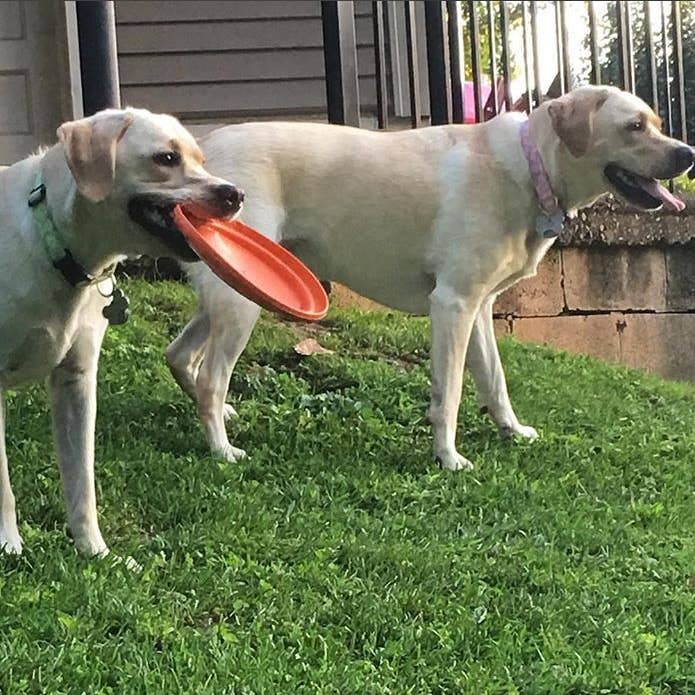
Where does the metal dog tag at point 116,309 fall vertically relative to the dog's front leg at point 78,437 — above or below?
above

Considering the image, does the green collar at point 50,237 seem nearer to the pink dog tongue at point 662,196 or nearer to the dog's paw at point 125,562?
the dog's paw at point 125,562

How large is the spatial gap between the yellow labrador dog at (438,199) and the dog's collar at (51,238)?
1.55 meters

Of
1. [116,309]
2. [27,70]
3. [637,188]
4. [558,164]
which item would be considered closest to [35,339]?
[116,309]

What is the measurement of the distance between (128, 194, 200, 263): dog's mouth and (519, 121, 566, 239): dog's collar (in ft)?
7.01

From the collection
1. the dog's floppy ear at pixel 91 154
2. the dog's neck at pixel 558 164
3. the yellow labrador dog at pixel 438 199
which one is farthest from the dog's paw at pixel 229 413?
the dog's floppy ear at pixel 91 154

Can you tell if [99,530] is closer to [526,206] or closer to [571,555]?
[571,555]

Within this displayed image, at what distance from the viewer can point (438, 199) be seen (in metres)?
5.09

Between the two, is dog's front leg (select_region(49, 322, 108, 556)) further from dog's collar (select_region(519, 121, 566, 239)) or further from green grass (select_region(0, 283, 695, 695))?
dog's collar (select_region(519, 121, 566, 239))

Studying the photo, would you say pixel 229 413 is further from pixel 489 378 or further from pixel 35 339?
pixel 35 339

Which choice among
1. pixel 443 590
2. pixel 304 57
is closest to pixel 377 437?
pixel 443 590

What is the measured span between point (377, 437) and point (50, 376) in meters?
1.86

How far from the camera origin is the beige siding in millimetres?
10086

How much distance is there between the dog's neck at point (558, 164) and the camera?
4.97 meters

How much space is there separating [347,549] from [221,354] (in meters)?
1.42
